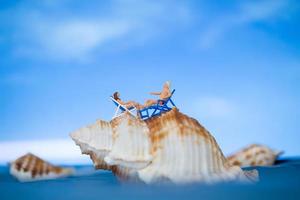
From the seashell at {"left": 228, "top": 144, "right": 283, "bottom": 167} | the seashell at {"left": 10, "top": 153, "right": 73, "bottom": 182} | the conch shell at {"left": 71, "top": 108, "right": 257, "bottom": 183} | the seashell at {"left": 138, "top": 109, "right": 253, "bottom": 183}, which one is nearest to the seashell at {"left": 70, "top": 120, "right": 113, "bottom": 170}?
the conch shell at {"left": 71, "top": 108, "right": 257, "bottom": 183}

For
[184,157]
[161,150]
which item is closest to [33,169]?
[161,150]

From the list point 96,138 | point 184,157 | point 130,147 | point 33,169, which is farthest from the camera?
point 33,169

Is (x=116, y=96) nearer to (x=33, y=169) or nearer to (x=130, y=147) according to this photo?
(x=130, y=147)

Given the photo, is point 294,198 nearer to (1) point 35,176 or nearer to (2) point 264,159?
(1) point 35,176

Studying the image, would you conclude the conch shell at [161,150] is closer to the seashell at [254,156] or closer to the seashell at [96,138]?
the seashell at [96,138]

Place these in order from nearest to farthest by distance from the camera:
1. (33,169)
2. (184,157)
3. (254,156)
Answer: (184,157)
(33,169)
(254,156)
